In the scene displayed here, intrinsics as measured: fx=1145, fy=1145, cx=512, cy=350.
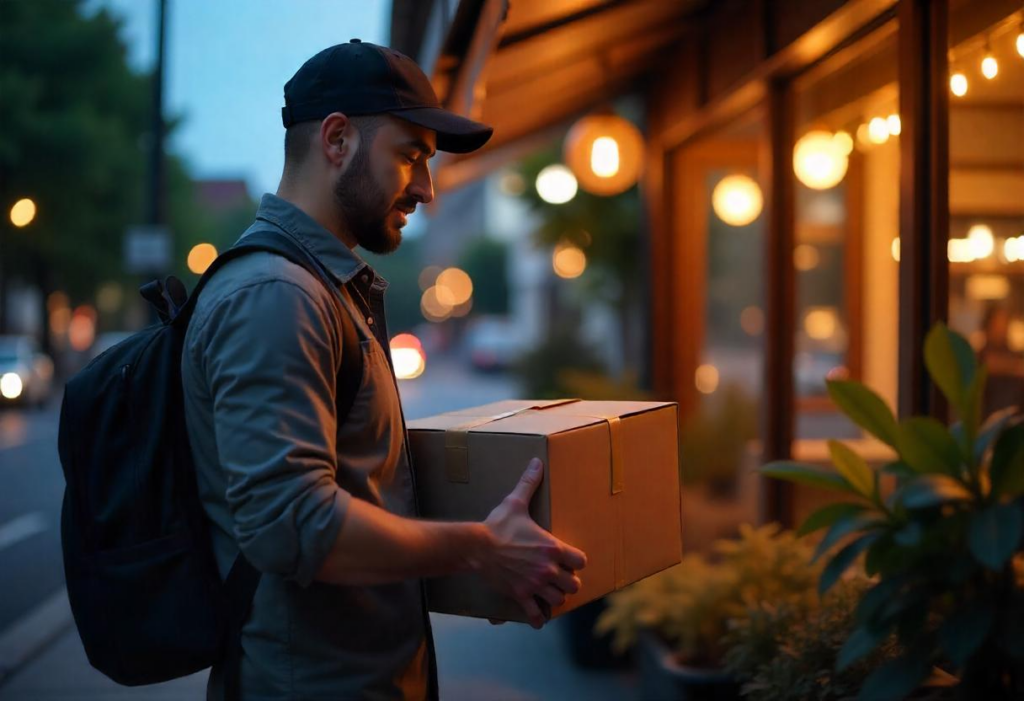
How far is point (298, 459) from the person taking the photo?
1.69m

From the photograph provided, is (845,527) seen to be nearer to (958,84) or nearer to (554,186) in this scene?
(958,84)

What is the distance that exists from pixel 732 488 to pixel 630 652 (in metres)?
3.40

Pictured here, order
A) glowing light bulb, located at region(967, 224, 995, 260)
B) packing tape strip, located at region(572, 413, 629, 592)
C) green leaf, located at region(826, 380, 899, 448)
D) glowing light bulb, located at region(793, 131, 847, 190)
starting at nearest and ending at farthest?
green leaf, located at region(826, 380, 899, 448)
packing tape strip, located at region(572, 413, 629, 592)
glowing light bulb, located at region(967, 224, 995, 260)
glowing light bulb, located at region(793, 131, 847, 190)

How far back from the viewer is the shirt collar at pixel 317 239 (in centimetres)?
200

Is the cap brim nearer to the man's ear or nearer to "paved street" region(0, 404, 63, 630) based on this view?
the man's ear

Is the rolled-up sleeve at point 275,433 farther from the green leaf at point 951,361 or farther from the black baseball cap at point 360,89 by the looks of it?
the green leaf at point 951,361

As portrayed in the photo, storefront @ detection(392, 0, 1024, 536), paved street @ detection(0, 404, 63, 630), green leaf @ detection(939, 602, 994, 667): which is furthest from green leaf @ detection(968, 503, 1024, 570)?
paved street @ detection(0, 404, 63, 630)

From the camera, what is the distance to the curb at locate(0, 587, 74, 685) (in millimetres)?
5734

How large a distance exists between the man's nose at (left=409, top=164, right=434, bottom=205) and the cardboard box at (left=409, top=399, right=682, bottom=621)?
1.43 feet

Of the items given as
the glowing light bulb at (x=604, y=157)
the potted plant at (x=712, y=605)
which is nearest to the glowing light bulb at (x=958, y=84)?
the potted plant at (x=712, y=605)

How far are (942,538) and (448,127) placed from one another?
1.08m

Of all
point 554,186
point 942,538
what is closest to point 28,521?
point 554,186

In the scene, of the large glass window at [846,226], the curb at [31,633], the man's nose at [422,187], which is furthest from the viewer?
the curb at [31,633]

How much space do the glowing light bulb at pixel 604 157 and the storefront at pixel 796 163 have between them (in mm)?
439
